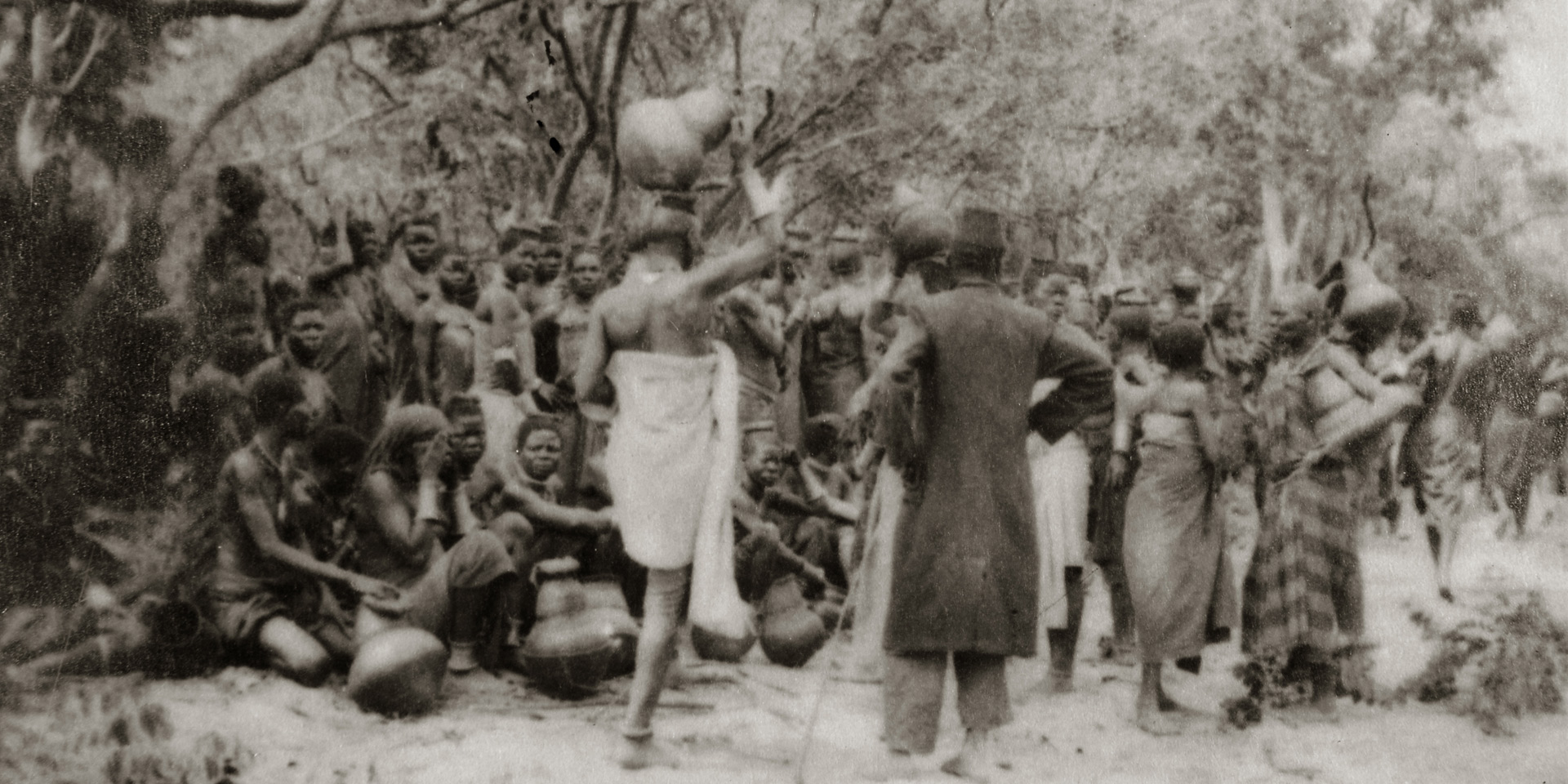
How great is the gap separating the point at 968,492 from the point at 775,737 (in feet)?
4.19

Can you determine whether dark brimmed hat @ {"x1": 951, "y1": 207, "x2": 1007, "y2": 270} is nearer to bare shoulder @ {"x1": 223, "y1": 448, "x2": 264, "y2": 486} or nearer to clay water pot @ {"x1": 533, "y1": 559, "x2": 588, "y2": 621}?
clay water pot @ {"x1": 533, "y1": 559, "x2": 588, "y2": 621}

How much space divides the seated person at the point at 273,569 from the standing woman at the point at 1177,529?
3.01 meters

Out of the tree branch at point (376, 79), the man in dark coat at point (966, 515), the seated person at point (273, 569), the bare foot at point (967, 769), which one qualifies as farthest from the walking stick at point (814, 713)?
the tree branch at point (376, 79)

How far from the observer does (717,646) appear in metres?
6.08

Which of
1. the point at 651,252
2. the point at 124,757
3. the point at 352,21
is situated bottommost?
the point at 124,757

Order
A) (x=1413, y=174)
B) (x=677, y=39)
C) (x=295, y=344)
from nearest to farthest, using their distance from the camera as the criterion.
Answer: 1. (x=295, y=344)
2. (x=1413, y=174)
3. (x=677, y=39)

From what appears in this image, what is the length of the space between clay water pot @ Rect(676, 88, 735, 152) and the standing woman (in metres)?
2.03

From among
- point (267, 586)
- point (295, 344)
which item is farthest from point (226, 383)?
point (267, 586)

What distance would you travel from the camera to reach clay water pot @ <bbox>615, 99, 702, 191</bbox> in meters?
4.73

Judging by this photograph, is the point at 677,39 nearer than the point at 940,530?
No

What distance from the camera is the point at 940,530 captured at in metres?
4.53

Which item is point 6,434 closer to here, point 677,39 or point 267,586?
point 267,586

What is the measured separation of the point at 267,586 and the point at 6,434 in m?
1.25

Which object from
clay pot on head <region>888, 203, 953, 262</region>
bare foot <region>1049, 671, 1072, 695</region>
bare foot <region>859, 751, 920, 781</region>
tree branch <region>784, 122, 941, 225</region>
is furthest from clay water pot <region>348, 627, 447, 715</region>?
tree branch <region>784, 122, 941, 225</region>
